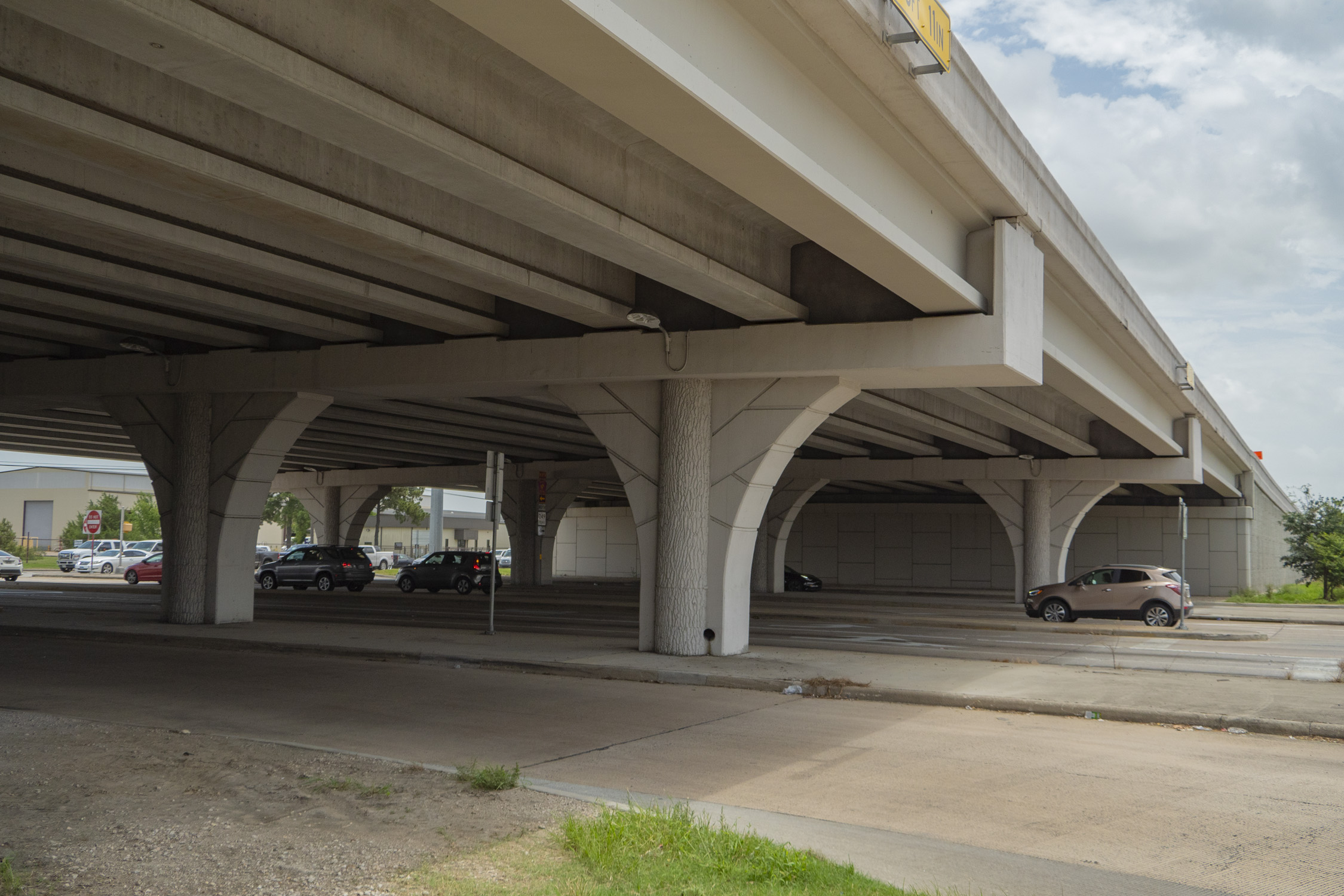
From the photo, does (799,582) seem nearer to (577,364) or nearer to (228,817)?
(577,364)

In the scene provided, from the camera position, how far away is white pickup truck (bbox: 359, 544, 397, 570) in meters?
70.8

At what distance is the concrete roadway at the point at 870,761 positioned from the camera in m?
6.34

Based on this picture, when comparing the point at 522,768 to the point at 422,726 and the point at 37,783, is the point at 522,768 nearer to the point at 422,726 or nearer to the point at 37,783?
the point at 422,726

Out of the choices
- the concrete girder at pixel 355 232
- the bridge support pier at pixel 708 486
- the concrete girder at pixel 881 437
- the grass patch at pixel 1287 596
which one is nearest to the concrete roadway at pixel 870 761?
the bridge support pier at pixel 708 486

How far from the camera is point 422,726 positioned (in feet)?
34.3

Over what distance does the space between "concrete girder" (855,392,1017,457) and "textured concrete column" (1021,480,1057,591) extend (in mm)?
1837

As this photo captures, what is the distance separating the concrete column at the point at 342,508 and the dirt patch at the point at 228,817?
4164 centimetres

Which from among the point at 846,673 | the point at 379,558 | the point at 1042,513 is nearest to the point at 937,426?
the point at 1042,513

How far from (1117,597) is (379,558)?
186 feet

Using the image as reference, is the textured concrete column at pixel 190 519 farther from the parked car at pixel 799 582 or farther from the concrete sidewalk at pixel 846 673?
the parked car at pixel 799 582

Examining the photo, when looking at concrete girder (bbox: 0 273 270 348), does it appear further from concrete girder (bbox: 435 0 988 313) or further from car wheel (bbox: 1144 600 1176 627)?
car wheel (bbox: 1144 600 1176 627)

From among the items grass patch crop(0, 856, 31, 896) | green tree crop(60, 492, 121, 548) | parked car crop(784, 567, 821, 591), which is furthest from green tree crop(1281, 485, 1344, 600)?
green tree crop(60, 492, 121, 548)

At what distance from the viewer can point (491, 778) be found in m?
7.36

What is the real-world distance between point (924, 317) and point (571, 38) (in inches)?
350
